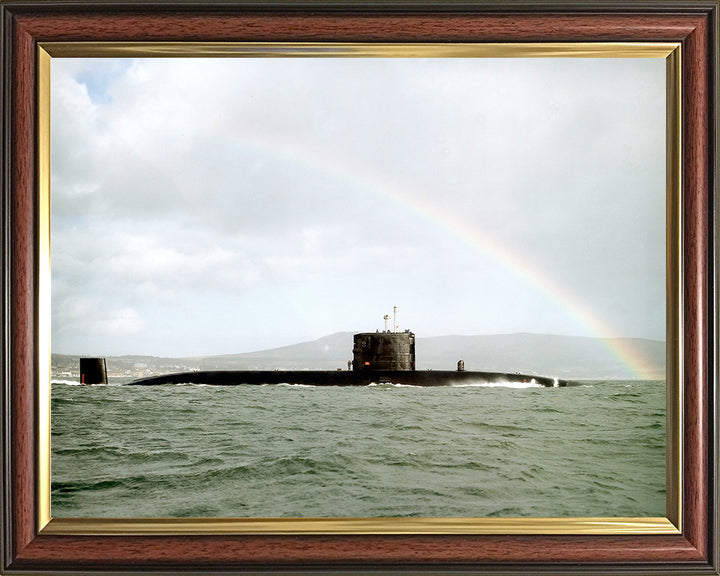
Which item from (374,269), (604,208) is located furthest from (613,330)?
(374,269)

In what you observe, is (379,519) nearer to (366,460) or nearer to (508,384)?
(366,460)

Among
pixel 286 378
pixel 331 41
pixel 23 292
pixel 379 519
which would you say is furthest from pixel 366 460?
pixel 331 41

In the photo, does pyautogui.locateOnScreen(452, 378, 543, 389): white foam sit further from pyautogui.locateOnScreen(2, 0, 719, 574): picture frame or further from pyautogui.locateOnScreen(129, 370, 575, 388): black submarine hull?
pyautogui.locateOnScreen(2, 0, 719, 574): picture frame

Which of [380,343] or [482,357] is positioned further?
[380,343]

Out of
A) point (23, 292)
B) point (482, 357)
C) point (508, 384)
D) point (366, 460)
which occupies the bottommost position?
point (366, 460)

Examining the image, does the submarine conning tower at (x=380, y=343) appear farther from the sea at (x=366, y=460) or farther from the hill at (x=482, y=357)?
the sea at (x=366, y=460)

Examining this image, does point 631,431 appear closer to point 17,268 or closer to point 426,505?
point 426,505

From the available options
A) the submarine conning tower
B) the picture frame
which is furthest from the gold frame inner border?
the submarine conning tower
